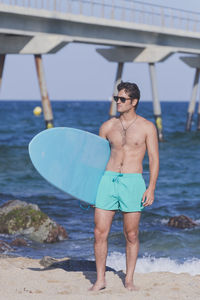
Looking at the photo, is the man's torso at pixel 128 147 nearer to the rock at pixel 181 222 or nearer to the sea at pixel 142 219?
the sea at pixel 142 219

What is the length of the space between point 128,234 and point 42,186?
447 inches

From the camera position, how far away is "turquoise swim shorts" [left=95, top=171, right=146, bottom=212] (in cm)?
575

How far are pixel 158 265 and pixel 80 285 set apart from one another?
2917mm

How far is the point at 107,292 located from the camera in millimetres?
5758

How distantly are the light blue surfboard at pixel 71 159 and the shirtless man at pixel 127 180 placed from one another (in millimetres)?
209

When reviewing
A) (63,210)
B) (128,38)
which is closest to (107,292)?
(63,210)

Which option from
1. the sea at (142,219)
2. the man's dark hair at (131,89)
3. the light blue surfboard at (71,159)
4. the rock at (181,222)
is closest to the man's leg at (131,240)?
the light blue surfboard at (71,159)

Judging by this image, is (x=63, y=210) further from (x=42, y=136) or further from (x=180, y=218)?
(x=42, y=136)

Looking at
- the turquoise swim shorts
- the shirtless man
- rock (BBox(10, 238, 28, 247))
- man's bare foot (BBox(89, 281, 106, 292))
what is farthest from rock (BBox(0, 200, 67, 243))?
the turquoise swim shorts

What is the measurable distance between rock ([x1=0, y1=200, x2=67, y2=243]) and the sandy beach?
10.7 ft

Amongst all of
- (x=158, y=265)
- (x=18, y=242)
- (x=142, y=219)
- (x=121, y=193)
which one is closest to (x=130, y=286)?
(x=121, y=193)

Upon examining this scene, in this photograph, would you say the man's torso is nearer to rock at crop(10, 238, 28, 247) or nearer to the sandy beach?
the sandy beach

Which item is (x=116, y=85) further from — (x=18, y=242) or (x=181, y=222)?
(x=18, y=242)

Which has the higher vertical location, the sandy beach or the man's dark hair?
the man's dark hair
